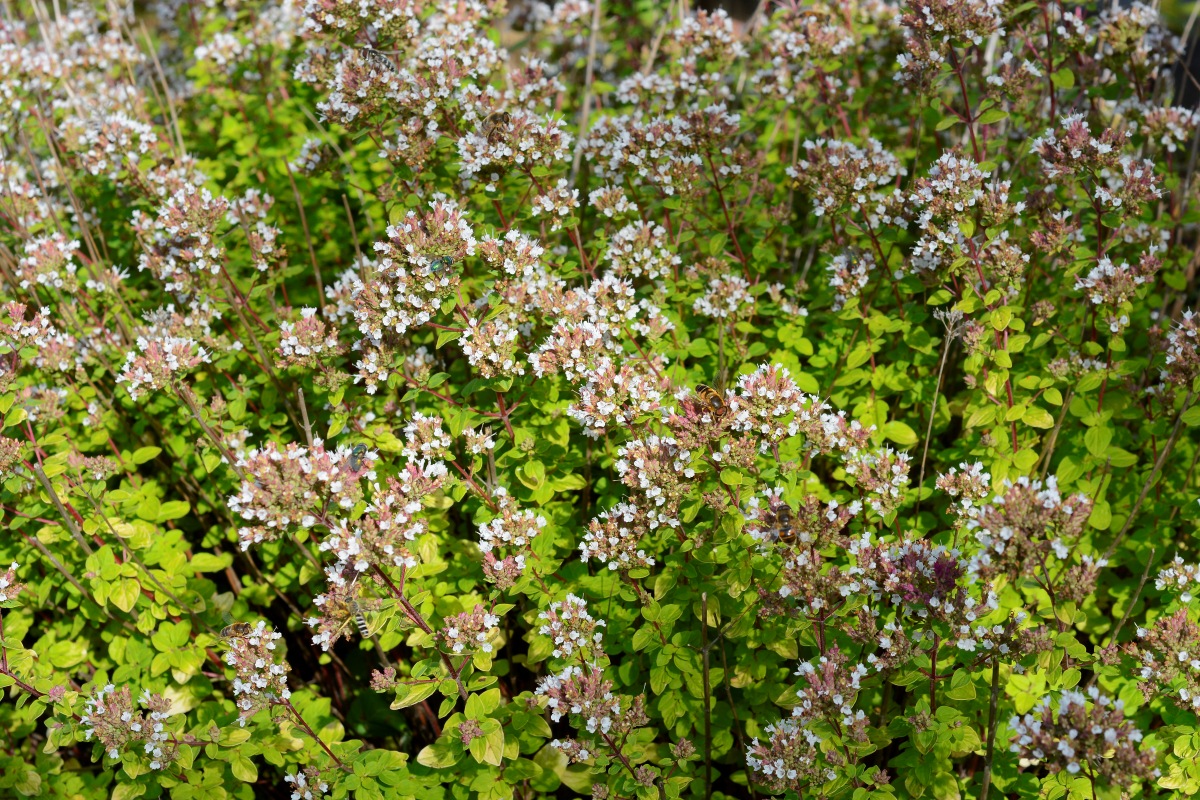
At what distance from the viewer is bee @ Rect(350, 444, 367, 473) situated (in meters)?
3.02

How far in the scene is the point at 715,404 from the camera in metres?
3.01

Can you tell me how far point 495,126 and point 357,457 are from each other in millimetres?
1234

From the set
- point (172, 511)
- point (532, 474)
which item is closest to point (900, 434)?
point (532, 474)

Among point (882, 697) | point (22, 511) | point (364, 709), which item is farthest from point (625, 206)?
point (22, 511)

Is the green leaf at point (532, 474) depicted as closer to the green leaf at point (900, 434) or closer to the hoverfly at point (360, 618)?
the hoverfly at point (360, 618)

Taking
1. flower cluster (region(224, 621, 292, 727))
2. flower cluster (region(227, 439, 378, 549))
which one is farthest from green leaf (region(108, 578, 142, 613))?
flower cluster (region(227, 439, 378, 549))

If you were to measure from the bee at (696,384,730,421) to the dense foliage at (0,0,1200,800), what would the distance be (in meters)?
0.02

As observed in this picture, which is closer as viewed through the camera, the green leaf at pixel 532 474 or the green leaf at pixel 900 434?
the green leaf at pixel 532 474

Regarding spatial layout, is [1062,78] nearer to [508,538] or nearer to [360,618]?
[508,538]

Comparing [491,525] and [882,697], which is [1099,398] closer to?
[882,697]

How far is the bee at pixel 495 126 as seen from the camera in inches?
135

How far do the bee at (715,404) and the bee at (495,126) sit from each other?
3.88ft

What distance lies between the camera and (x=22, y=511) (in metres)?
3.62

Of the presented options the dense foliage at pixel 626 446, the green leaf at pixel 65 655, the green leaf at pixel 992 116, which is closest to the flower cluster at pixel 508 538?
the dense foliage at pixel 626 446
